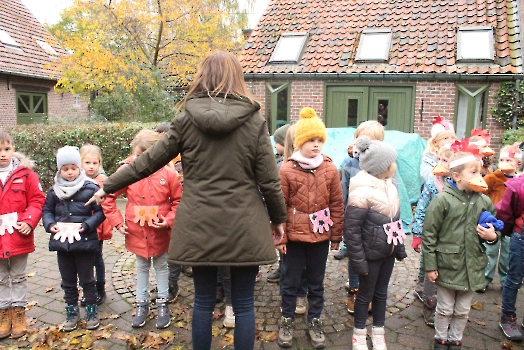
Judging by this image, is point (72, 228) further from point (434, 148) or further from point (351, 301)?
point (434, 148)

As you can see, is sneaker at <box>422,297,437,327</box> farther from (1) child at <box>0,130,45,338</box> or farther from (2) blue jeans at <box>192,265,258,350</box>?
(1) child at <box>0,130,45,338</box>

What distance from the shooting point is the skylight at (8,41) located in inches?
679

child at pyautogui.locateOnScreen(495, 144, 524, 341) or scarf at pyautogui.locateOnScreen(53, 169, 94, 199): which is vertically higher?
scarf at pyautogui.locateOnScreen(53, 169, 94, 199)

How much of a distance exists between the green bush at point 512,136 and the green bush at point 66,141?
8.24 m

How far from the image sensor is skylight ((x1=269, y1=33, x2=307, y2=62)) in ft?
42.0

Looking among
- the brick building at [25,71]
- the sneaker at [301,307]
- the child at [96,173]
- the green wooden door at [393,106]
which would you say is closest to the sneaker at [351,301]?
the sneaker at [301,307]

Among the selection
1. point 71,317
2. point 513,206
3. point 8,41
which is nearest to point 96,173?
point 71,317

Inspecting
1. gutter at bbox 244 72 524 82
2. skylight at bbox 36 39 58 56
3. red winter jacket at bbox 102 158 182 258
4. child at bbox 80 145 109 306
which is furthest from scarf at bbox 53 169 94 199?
skylight at bbox 36 39 58 56

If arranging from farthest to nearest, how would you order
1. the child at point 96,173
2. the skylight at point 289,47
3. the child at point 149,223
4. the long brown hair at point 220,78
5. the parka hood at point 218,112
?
the skylight at point 289,47, the child at point 96,173, the child at point 149,223, the long brown hair at point 220,78, the parka hood at point 218,112

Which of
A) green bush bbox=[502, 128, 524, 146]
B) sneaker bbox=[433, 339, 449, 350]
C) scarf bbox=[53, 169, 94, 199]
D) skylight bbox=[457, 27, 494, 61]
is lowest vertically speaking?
sneaker bbox=[433, 339, 449, 350]

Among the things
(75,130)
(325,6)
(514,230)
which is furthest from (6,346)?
(325,6)

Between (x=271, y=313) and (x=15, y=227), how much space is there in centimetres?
225

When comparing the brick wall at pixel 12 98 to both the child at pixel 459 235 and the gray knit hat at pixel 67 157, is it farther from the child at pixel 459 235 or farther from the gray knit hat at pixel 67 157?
the child at pixel 459 235

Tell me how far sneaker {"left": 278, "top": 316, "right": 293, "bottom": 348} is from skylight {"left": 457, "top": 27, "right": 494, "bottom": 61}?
9.99 m
